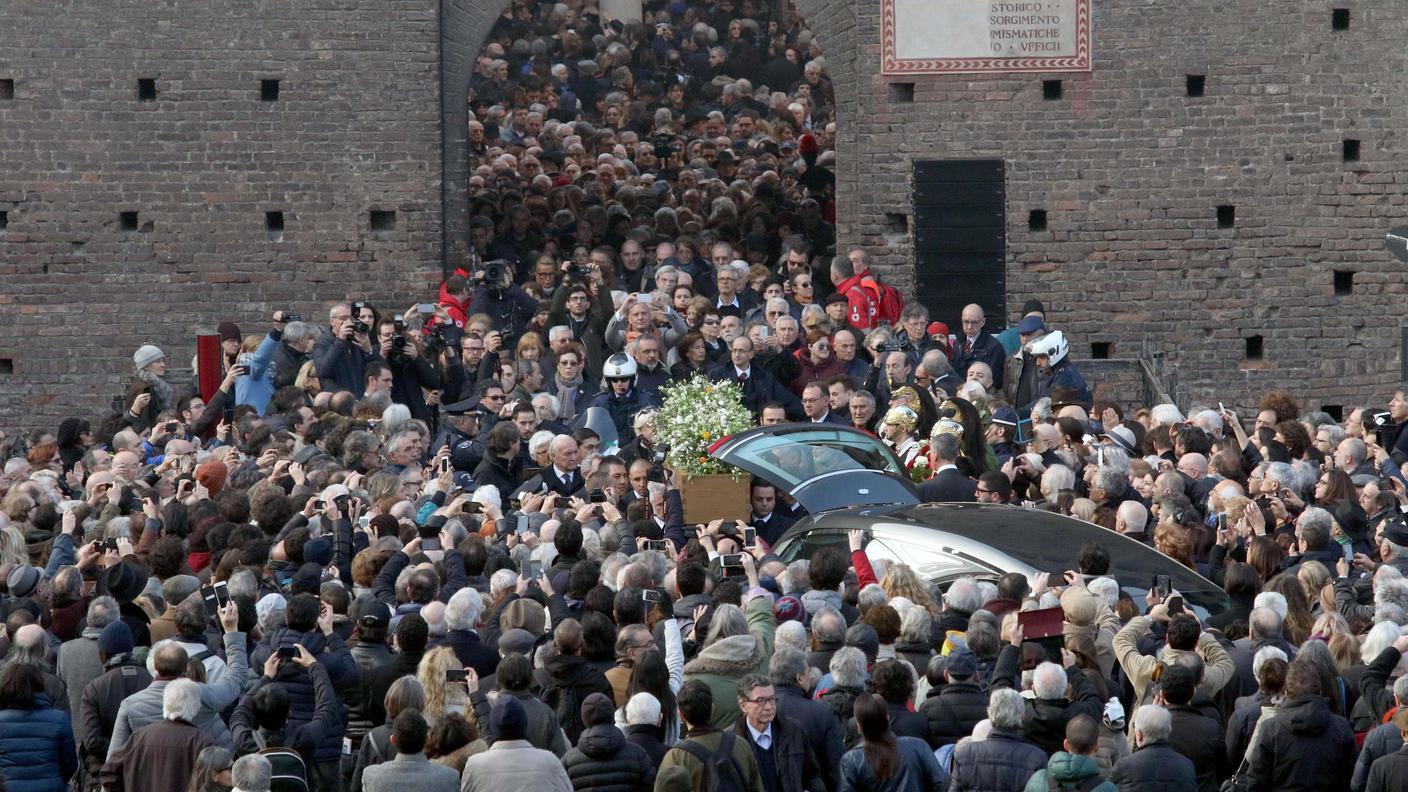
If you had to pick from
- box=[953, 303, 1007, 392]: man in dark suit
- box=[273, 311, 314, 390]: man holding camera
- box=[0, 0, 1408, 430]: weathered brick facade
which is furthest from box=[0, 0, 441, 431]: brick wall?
box=[953, 303, 1007, 392]: man in dark suit

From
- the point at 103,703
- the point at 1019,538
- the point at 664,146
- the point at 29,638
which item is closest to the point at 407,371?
the point at 1019,538

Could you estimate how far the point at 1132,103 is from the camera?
66.5ft

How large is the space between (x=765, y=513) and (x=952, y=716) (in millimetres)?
4940

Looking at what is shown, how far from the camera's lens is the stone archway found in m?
20.6

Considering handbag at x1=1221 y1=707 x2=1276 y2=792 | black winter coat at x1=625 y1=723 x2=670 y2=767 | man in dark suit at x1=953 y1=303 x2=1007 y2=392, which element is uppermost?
man in dark suit at x1=953 y1=303 x2=1007 y2=392

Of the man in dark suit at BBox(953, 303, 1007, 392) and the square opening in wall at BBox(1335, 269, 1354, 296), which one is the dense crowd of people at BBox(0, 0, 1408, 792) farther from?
the square opening in wall at BBox(1335, 269, 1354, 296)

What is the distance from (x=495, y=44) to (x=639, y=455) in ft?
42.9

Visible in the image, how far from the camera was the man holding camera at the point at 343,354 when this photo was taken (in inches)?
679

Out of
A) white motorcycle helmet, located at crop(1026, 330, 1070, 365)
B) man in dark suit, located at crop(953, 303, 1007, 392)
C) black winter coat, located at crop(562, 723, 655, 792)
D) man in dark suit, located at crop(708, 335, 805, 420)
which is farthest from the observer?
man in dark suit, located at crop(953, 303, 1007, 392)

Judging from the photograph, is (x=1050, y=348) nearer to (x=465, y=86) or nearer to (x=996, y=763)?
(x=465, y=86)

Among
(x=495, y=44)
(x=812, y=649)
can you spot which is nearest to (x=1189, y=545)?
(x=812, y=649)

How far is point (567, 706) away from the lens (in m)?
9.88

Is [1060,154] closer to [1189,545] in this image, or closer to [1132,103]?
[1132,103]

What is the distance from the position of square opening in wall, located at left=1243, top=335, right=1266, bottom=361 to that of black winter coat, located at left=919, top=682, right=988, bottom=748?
11.6 metres
